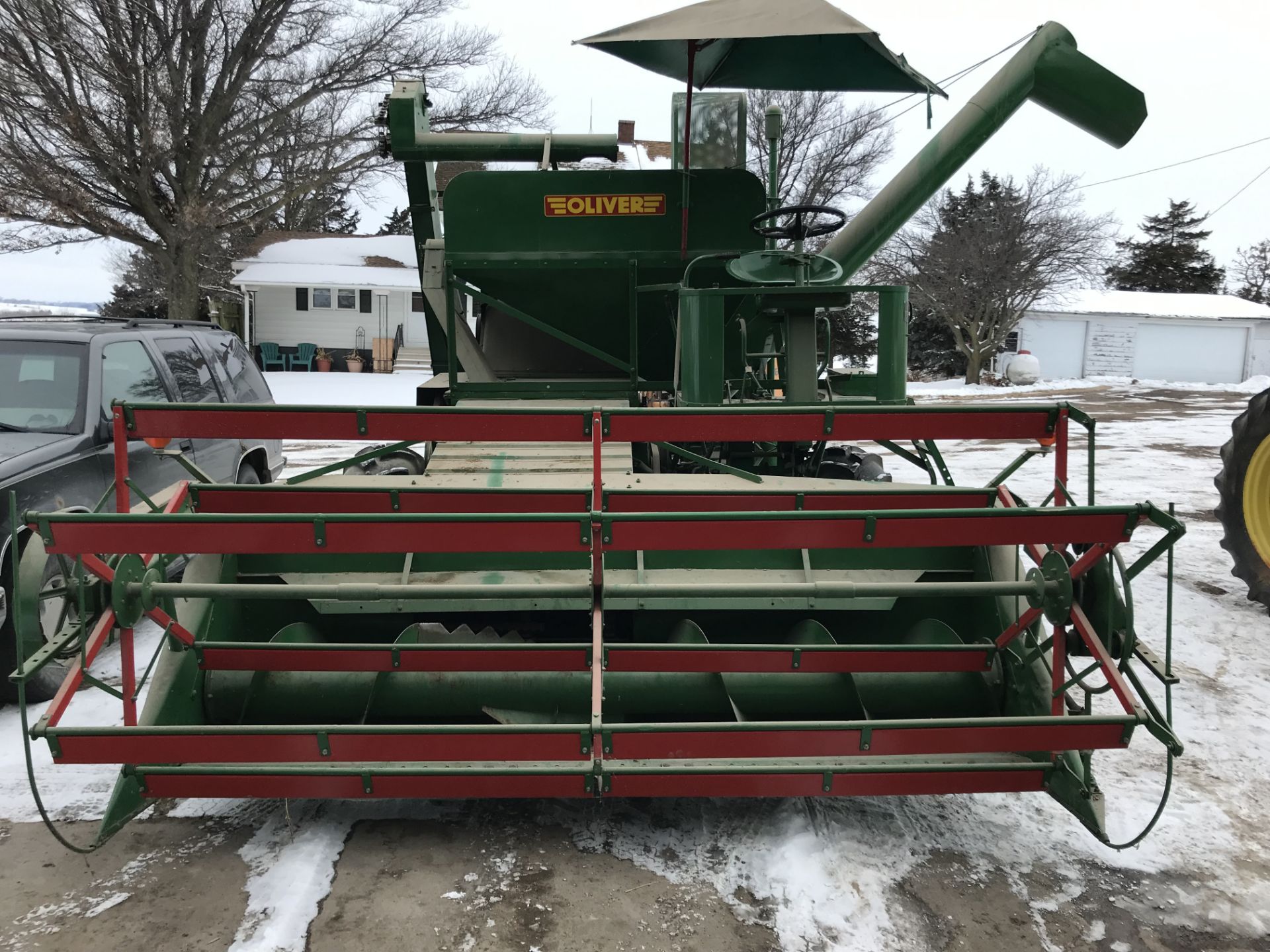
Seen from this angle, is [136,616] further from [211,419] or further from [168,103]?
[168,103]

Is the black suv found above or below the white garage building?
below

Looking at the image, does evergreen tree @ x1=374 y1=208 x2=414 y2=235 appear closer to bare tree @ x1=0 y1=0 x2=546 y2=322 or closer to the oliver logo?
bare tree @ x1=0 y1=0 x2=546 y2=322

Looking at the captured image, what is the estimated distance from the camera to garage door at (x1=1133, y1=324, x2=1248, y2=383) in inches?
1422

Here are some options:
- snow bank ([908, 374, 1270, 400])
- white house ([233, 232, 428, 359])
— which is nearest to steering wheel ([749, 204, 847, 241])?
snow bank ([908, 374, 1270, 400])

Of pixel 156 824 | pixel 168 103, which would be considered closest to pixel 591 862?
pixel 156 824

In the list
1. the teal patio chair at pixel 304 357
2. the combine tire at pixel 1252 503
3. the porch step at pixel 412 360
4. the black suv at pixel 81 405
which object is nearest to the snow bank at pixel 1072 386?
the porch step at pixel 412 360

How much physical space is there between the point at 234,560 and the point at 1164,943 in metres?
3.53

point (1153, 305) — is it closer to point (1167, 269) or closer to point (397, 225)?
point (1167, 269)

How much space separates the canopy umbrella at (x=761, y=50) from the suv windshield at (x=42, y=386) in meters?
3.38

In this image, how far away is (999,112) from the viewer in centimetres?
514

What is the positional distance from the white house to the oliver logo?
23.7 m

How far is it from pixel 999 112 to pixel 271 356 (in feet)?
88.4

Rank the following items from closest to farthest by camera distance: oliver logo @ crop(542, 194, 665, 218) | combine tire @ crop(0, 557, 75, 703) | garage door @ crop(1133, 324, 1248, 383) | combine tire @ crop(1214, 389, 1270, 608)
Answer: combine tire @ crop(0, 557, 75, 703) < oliver logo @ crop(542, 194, 665, 218) < combine tire @ crop(1214, 389, 1270, 608) < garage door @ crop(1133, 324, 1248, 383)

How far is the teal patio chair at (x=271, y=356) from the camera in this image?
28250 millimetres
